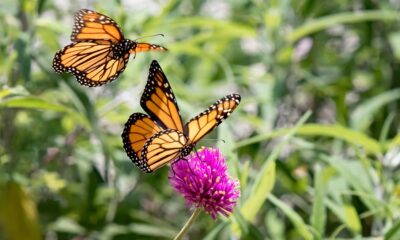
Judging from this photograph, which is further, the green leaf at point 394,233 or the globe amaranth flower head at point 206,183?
the green leaf at point 394,233

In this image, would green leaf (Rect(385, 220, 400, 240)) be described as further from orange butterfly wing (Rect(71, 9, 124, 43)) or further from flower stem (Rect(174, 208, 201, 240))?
orange butterfly wing (Rect(71, 9, 124, 43))

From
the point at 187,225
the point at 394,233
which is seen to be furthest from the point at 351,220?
the point at 187,225

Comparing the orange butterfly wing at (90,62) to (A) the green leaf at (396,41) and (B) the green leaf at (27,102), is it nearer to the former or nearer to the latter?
(B) the green leaf at (27,102)

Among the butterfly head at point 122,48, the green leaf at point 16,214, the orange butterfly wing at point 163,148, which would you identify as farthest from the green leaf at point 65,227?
the orange butterfly wing at point 163,148

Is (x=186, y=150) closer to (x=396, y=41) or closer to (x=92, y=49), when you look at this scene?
(x=92, y=49)

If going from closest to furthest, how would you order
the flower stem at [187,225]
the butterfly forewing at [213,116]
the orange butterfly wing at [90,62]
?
the flower stem at [187,225] → the butterfly forewing at [213,116] → the orange butterfly wing at [90,62]

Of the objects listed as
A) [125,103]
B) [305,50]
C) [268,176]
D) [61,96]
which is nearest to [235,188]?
[268,176]

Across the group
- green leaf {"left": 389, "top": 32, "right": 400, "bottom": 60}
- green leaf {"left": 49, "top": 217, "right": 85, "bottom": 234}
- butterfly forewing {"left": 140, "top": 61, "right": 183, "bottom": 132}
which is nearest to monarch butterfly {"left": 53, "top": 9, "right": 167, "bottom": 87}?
butterfly forewing {"left": 140, "top": 61, "right": 183, "bottom": 132}
